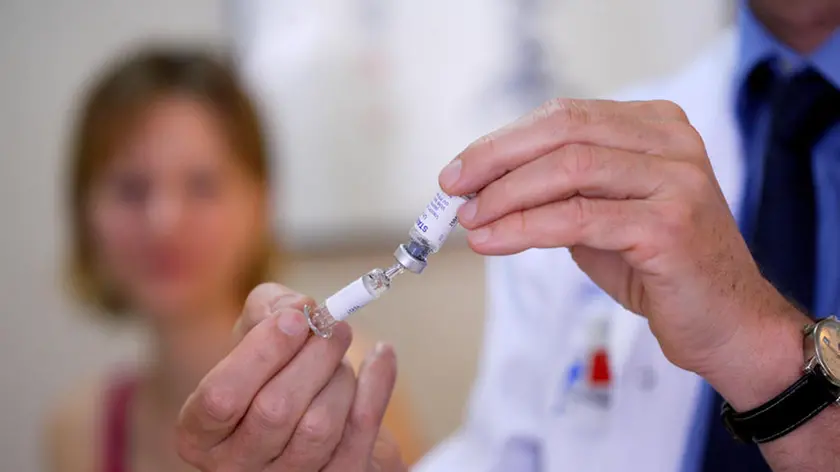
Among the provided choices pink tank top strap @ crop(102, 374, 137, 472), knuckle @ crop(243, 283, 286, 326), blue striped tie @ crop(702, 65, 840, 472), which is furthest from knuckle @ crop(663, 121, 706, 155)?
pink tank top strap @ crop(102, 374, 137, 472)

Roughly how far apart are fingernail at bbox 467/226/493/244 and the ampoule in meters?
0.04

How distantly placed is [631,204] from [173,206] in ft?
3.50

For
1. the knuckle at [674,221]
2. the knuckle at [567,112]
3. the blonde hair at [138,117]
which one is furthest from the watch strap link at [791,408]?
the blonde hair at [138,117]

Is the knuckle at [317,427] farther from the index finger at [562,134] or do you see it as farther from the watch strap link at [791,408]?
the watch strap link at [791,408]

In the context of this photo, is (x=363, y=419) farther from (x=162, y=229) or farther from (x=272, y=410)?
(x=162, y=229)

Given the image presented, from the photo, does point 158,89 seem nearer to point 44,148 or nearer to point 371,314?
point 44,148

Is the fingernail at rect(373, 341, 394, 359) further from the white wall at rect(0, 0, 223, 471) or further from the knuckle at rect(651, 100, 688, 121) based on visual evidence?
the white wall at rect(0, 0, 223, 471)

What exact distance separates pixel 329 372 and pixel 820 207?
1.75 ft

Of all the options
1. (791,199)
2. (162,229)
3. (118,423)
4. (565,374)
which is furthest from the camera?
(118,423)

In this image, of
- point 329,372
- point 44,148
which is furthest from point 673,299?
point 44,148

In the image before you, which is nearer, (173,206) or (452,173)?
(452,173)

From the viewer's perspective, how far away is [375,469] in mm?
696

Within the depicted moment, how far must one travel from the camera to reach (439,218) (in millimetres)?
609

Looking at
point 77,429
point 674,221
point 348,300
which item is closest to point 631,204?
point 674,221
